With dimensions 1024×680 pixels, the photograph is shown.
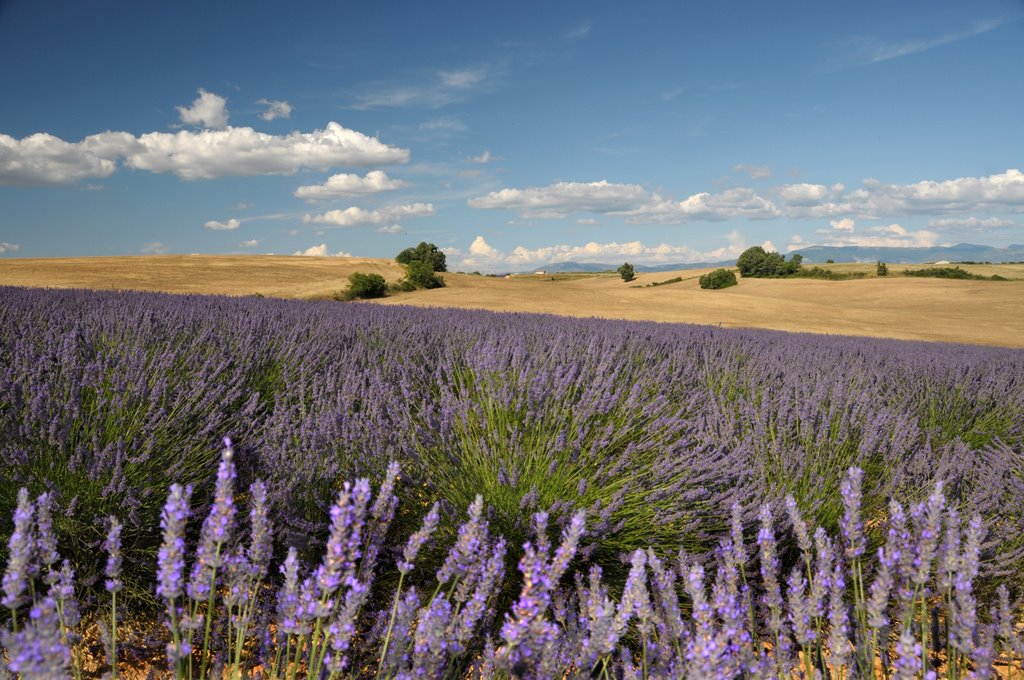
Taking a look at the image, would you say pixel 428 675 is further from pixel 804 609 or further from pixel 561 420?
pixel 561 420

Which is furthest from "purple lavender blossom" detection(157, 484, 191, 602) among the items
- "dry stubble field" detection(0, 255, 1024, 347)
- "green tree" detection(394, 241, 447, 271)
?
"green tree" detection(394, 241, 447, 271)

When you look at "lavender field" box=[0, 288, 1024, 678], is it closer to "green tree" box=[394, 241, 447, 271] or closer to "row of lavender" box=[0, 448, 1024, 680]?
"row of lavender" box=[0, 448, 1024, 680]

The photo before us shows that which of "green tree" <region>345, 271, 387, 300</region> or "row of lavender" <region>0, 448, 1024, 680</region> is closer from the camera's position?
"row of lavender" <region>0, 448, 1024, 680</region>

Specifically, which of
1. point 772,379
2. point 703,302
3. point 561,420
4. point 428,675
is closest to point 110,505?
point 428,675

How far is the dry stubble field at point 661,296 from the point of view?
20.8 m

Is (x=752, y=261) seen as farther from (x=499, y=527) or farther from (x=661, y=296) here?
(x=499, y=527)

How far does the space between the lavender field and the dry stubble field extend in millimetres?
15734

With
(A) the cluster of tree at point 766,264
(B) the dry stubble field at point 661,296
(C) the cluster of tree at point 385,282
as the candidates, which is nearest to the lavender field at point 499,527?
(B) the dry stubble field at point 661,296

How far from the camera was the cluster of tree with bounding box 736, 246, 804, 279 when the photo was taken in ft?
158

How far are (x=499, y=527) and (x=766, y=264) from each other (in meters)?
51.1

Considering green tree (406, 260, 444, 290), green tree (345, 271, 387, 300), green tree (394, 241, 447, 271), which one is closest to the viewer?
green tree (345, 271, 387, 300)

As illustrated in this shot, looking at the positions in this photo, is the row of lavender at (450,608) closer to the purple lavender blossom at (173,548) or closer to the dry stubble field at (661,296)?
→ the purple lavender blossom at (173,548)

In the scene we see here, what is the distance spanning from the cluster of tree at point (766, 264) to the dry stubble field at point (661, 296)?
11.6 metres

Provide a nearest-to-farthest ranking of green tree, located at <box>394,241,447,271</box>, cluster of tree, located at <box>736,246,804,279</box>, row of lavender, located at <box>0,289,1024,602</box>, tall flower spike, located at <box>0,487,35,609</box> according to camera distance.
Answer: tall flower spike, located at <box>0,487,35,609</box> → row of lavender, located at <box>0,289,1024,602</box> → green tree, located at <box>394,241,447,271</box> → cluster of tree, located at <box>736,246,804,279</box>
